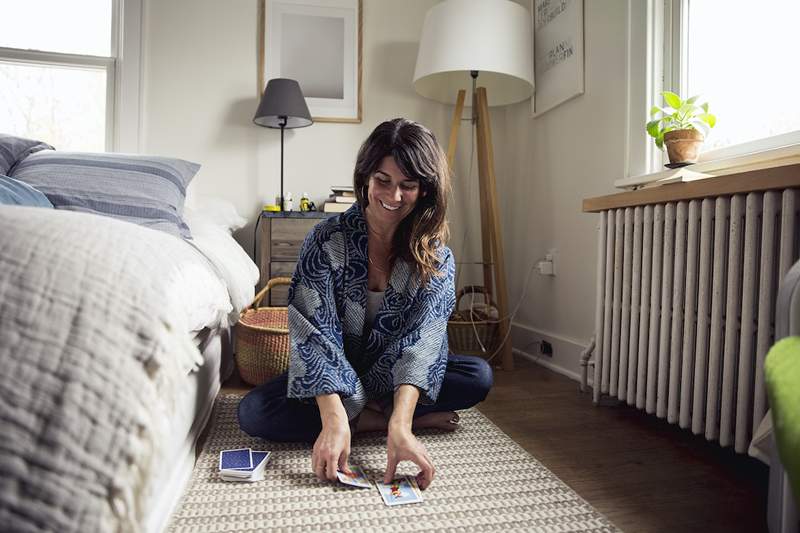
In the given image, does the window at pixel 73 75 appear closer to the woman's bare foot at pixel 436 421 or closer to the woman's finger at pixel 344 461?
the woman's bare foot at pixel 436 421

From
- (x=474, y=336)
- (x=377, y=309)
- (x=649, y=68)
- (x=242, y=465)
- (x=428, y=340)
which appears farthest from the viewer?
(x=474, y=336)

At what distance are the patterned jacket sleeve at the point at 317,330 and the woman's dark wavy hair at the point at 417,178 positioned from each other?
18 centimetres

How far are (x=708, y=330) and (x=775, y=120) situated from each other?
2.14ft

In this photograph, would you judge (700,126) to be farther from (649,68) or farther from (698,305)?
(698,305)

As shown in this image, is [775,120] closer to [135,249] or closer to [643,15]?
[643,15]

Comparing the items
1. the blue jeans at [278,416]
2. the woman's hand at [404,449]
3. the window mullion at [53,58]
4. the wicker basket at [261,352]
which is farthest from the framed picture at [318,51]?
the woman's hand at [404,449]

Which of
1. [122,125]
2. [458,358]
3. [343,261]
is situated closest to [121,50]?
[122,125]

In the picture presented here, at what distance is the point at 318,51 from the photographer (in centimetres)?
300

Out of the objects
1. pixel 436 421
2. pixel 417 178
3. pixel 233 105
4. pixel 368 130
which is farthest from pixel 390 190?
pixel 233 105

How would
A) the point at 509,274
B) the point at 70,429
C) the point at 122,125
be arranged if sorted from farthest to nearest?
the point at 509,274 → the point at 122,125 → the point at 70,429

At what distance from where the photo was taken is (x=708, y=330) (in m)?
1.38

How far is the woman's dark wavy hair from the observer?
1.27 meters

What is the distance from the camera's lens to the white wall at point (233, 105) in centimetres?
286

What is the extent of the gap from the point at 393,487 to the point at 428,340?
35cm
